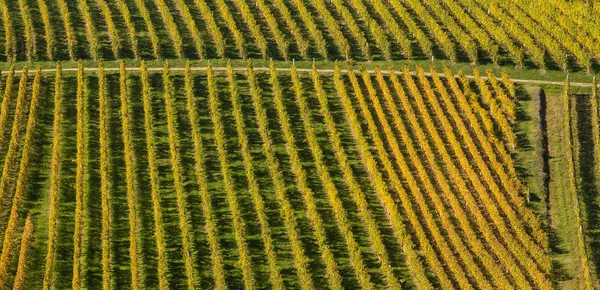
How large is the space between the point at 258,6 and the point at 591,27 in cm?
3205

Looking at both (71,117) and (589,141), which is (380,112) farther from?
(71,117)

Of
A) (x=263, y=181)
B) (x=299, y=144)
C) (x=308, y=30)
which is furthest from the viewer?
(x=308, y=30)

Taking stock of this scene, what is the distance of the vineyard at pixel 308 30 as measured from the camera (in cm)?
8812

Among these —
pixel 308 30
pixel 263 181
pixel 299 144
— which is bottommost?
pixel 263 181

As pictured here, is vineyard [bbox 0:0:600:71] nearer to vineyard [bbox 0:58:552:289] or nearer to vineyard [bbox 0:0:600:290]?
vineyard [bbox 0:0:600:290]

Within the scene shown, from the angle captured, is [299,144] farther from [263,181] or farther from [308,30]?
[308,30]

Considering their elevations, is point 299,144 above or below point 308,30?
below

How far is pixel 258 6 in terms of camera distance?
322 feet

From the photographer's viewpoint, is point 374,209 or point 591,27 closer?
point 374,209

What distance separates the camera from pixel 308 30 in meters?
93.3

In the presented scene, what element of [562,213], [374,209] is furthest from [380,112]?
[562,213]

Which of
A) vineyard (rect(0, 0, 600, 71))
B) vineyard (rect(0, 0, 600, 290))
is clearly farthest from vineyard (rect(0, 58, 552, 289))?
vineyard (rect(0, 0, 600, 71))

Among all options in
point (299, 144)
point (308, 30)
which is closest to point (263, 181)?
point (299, 144)

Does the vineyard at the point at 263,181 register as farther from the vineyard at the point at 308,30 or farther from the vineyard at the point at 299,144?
the vineyard at the point at 308,30
